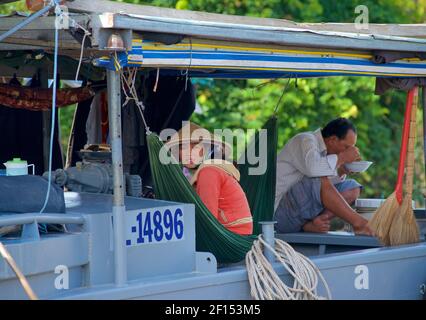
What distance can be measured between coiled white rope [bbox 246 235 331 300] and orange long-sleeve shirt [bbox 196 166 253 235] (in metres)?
0.47

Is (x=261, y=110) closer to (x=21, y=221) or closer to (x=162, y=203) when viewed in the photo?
(x=162, y=203)

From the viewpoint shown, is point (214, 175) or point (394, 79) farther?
point (394, 79)

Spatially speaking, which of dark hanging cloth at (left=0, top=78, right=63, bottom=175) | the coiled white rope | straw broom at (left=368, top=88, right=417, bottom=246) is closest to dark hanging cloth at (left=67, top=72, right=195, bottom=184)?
dark hanging cloth at (left=0, top=78, right=63, bottom=175)

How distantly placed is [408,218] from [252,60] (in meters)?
1.79

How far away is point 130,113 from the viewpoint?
24.0ft

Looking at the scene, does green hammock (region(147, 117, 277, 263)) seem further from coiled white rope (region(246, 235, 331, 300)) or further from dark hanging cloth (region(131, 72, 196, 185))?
dark hanging cloth (region(131, 72, 196, 185))

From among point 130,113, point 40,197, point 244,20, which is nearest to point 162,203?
point 40,197

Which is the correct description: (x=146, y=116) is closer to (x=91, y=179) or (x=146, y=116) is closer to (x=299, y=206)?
(x=299, y=206)

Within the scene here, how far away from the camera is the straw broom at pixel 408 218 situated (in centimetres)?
617

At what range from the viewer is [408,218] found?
20.5 feet

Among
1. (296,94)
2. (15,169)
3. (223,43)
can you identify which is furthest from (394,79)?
(296,94)

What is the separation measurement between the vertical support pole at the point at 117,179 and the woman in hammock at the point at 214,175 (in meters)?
1.06

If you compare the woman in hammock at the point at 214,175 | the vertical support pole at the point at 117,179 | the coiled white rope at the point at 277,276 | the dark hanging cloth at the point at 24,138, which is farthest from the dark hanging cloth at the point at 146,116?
the vertical support pole at the point at 117,179

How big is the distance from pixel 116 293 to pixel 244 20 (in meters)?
1.82
